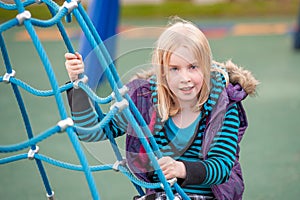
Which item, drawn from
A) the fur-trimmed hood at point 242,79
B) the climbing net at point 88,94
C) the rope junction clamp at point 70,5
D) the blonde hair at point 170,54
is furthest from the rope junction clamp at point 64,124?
the fur-trimmed hood at point 242,79

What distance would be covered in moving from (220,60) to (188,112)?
312 cm

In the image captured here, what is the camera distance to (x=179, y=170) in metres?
1.69

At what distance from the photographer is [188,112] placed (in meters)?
1.80

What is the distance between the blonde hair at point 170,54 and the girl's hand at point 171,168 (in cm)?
15

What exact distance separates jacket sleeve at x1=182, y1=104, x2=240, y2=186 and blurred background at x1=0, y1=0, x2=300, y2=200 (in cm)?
25

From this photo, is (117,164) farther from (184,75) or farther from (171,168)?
(184,75)

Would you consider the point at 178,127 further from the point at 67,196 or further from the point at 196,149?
the point at 67,196

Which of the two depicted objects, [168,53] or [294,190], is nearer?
[168,53]

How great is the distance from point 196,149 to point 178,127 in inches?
3.1

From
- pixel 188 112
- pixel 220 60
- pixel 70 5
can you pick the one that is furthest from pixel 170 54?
pixel 220 60

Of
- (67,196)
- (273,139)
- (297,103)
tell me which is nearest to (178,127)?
(67,196)

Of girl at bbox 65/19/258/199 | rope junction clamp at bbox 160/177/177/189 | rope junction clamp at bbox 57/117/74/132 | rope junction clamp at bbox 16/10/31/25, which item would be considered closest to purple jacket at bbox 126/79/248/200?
girl at bbox 65/19/258/199

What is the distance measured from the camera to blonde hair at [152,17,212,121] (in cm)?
167

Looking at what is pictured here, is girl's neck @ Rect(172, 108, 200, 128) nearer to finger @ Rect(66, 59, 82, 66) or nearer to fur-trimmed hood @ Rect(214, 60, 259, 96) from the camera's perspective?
fur-trimmed hood @ Rect(214, 60, 259, 96)
